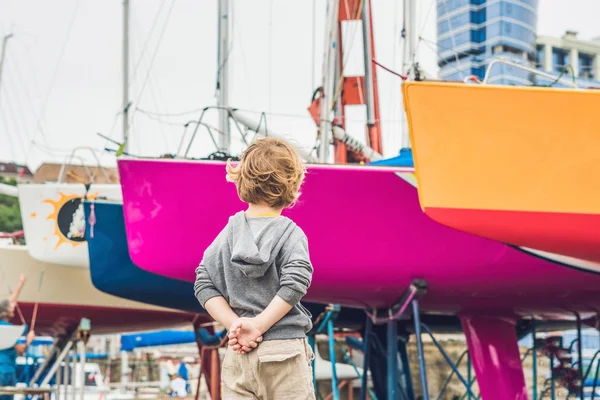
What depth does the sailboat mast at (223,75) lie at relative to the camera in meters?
8.30

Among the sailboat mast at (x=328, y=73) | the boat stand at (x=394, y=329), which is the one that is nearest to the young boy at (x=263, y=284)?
the boat stand at (x=394, y=329)

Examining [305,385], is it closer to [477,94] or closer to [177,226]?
[477,94]

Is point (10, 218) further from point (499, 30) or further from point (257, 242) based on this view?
point (257, 242)

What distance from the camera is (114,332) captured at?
11641 millimetres

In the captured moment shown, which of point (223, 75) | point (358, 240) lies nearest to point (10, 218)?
point (223, 75)

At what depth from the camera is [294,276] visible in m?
2.06

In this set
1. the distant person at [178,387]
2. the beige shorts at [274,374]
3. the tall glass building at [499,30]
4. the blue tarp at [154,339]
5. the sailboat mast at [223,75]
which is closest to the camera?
the beige shorts at [274,374]

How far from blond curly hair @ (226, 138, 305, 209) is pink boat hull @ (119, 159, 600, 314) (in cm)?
321

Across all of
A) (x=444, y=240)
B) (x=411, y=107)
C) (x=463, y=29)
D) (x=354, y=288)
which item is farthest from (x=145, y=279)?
(x=463, y=29)

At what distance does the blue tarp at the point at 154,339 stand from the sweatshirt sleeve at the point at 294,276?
1167cm

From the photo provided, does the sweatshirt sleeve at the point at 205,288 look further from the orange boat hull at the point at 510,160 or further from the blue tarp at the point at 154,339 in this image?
the blue tarp at the point at 154,339

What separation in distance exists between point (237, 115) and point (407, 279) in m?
2.68

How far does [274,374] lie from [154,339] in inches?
492

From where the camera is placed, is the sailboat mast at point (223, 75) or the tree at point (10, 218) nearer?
the sailboat mast at point (223, 75)
